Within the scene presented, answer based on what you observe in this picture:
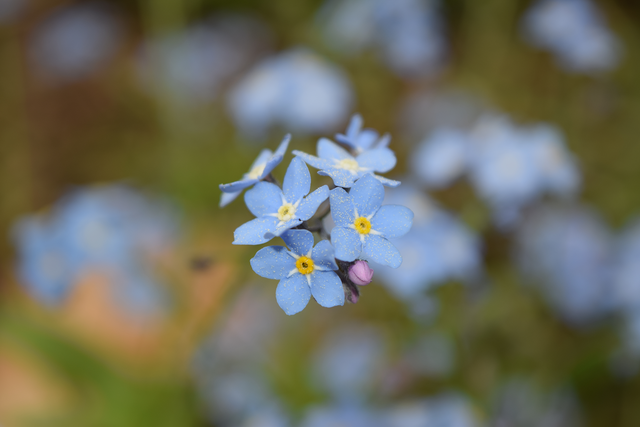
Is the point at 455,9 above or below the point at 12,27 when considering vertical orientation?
above

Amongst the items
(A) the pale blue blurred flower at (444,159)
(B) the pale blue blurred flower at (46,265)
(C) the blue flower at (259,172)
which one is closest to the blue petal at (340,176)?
(C) the blue flower at (259,172)

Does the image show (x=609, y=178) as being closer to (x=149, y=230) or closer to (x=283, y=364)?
(x=283, y=364)

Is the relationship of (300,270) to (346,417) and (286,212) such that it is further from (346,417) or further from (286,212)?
(346,417)

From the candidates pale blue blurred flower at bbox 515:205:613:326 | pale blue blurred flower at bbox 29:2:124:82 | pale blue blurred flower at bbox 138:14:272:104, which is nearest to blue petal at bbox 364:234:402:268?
pale blue blurred flower at bbox 515:205:613:326

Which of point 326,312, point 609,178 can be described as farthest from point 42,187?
point 609,178

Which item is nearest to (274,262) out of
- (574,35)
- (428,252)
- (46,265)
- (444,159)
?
(428,252)

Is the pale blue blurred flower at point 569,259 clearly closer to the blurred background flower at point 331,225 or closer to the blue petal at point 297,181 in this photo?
the blurred background flower at point 331,225

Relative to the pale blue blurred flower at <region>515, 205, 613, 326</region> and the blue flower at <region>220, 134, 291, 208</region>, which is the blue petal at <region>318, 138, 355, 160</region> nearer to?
the blue flower at <region>220, 134, 291, 208</region>

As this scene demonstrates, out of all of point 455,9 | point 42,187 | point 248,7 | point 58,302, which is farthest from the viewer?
point 248,7
